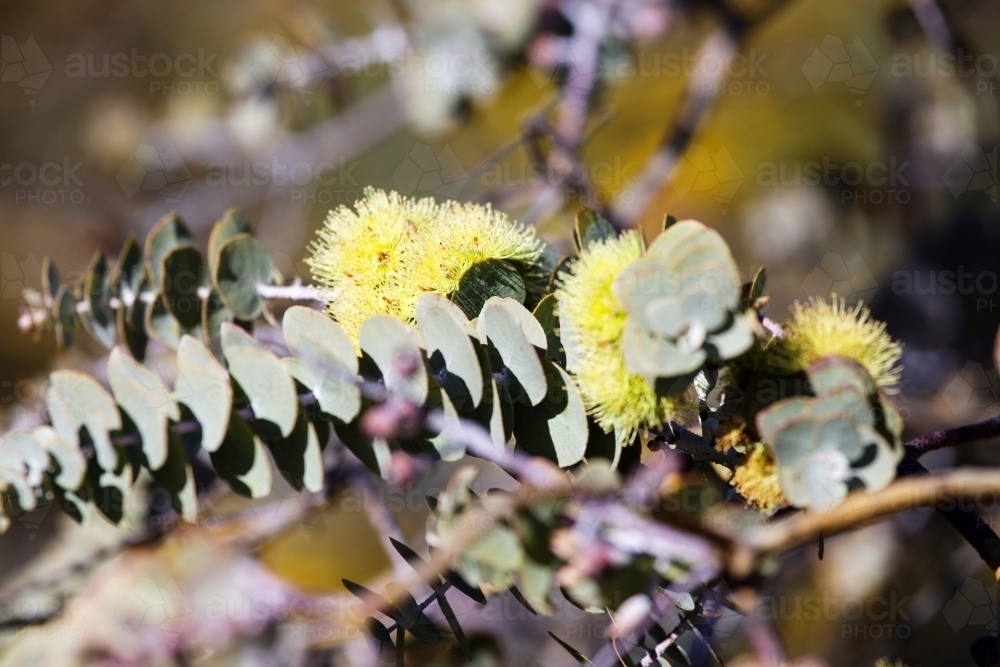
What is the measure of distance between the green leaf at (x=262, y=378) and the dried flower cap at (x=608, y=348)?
23 cm

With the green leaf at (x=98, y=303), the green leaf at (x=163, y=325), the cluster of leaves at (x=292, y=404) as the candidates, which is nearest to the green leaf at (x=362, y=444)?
the cluster of leaves at (x=292, y=404)

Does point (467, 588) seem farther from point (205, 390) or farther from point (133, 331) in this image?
point (133, 331)

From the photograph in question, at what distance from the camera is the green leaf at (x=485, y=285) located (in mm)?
685

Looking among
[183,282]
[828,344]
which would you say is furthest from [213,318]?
[828,344]

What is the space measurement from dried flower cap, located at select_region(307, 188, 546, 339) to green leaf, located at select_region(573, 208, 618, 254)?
0.04 m

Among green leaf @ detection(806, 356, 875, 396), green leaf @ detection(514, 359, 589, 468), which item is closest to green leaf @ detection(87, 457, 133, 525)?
green leaf @ detection(514, 359, 589, 468)

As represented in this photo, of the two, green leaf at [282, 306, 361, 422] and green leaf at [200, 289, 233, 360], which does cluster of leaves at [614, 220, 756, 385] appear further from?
green leaf at [200, 289, 233, 360]

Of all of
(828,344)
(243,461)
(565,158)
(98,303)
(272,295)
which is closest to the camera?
(828,344)

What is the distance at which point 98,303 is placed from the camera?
3.11 feet

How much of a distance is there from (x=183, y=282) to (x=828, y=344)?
25.5 inches

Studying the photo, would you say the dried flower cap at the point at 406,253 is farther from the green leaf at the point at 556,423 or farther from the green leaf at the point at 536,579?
the green leaf at the point at 536,579

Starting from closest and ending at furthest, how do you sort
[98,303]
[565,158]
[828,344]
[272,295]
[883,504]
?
[883,504], [828,344], [272,295], [98,303], [565,158]

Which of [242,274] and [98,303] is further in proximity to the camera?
[98,303]

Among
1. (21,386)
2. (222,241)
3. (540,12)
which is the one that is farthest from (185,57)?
(222,241)
